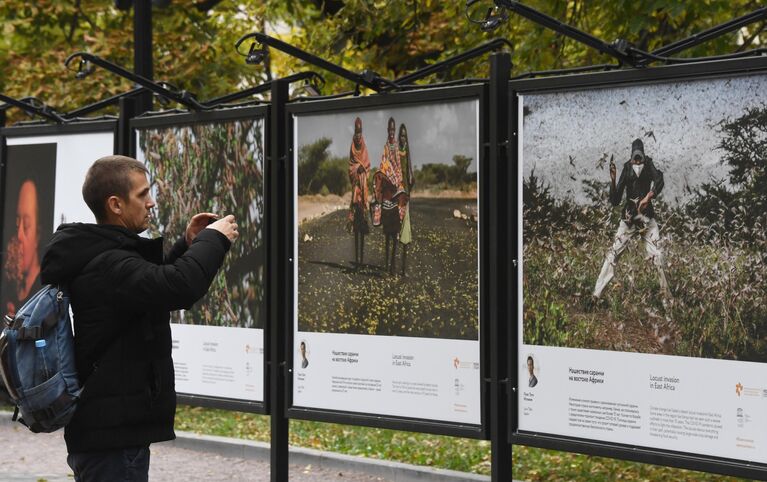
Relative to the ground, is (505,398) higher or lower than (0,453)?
higher

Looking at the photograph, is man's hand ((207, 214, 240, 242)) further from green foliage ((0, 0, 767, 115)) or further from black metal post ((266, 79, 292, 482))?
green foliage ((0, 0, 767, 115))

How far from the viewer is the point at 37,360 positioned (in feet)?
13.3

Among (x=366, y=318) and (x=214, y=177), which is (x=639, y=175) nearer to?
(x=366, y=318)

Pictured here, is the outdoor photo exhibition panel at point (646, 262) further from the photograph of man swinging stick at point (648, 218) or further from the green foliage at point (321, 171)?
the green foliage at point (321, 171)

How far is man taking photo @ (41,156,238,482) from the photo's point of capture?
4102 millimetres

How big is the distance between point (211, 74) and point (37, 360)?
1332cm

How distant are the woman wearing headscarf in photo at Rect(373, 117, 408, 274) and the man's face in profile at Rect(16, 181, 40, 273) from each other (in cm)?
400

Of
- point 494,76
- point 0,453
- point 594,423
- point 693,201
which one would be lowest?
point 0,453

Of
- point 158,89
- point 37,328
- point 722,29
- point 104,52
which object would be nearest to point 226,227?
point 37,328

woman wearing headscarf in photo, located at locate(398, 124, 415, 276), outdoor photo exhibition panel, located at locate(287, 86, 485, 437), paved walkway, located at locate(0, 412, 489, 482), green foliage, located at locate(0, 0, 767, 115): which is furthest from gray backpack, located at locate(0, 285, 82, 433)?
green foliage, located at locate(0, 0, 767, 115)

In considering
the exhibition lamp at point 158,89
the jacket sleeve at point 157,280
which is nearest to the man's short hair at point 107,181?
the jacket sleeve at point 157,280

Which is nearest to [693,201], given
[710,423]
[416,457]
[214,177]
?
[710,423]

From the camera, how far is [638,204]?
5832 millimetres

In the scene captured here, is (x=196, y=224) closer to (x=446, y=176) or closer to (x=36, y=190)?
(x=446, y=176)
